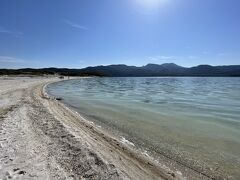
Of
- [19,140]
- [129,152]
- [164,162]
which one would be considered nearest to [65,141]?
[19,140]

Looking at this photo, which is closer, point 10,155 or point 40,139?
point 10,155

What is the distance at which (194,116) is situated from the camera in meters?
17.1

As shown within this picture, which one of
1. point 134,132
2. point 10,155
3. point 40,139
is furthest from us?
point 134,132

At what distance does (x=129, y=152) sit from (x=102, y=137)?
2068 mm

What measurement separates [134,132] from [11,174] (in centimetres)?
742

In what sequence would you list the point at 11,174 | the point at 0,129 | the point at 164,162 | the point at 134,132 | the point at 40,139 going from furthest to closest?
the point at 134,132 < the point at 0,129 < the point at 40,139 < the point at 164,162 < the point at 11,174

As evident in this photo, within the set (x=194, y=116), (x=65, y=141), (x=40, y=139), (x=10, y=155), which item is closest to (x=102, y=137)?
(x=65, y=141)

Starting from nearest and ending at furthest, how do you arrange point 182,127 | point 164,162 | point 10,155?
point 10,155 < point 164,162 < point 182,127

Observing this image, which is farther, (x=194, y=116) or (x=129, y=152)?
(x=194, y=116)

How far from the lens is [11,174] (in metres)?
5.89

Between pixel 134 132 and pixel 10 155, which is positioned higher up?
pixel 10 155

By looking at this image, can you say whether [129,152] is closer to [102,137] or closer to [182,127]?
[102,137]

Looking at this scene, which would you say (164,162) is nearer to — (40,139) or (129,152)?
(129,152)

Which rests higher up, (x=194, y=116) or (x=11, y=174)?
(x=11, y=174)
